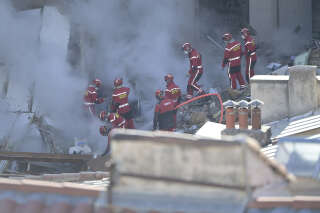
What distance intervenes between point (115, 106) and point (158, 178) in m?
9.56

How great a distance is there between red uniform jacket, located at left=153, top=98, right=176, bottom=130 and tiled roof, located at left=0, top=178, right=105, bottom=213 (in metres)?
8.45

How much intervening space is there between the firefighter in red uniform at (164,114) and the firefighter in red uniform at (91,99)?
2014 mm

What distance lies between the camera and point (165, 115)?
14.0 meters

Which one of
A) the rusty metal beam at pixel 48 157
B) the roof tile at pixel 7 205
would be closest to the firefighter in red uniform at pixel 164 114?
the rusty metal beam at pixel 48 157

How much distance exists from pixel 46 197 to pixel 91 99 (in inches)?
402

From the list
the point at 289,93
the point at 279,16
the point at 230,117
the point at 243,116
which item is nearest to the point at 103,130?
the point at 289,93

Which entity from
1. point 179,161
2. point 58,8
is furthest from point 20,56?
point 179,161

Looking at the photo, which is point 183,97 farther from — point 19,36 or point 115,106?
point 19,36

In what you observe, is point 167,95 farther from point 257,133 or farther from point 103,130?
point 257,133

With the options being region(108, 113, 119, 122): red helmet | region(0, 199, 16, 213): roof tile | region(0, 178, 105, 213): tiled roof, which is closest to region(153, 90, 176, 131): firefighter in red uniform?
region(108, 113, 119, 122): red helmet

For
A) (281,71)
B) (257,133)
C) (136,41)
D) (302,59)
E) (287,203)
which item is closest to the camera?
(287,203)

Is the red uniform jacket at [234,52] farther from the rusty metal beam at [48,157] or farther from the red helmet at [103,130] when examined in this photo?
the rusty metal beam at [48,157]

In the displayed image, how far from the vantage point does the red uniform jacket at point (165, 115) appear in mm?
13898

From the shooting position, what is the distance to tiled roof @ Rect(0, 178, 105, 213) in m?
5.24
